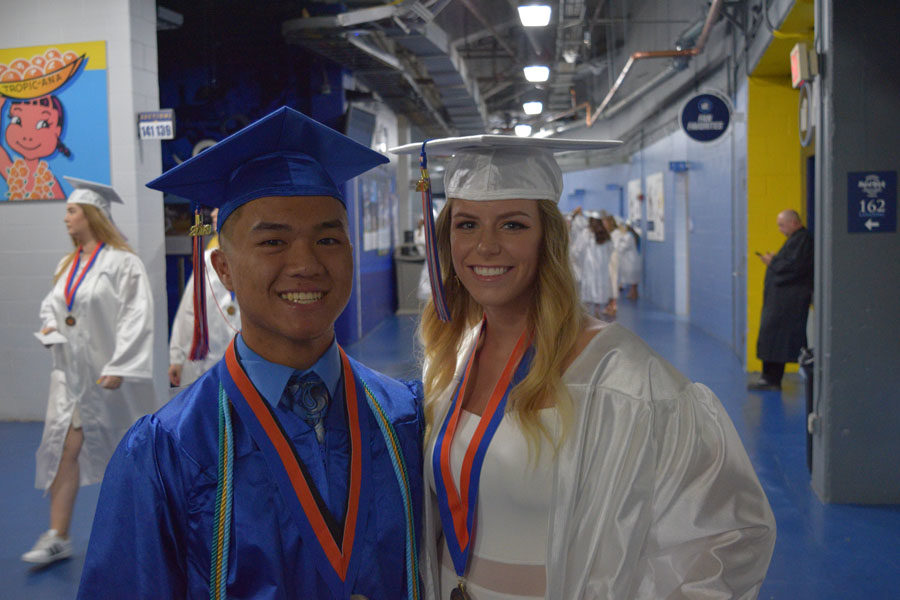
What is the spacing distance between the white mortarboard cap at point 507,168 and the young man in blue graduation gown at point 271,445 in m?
0.40

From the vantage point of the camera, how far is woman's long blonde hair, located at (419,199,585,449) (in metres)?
1.71

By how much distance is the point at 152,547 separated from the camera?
127cm

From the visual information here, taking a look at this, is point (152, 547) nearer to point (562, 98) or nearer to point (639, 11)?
point (639, 11)

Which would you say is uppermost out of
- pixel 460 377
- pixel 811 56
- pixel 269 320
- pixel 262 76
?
pixel 262 76

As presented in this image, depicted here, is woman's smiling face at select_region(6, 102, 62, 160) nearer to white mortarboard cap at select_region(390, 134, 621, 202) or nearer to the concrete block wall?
the concrete block wall

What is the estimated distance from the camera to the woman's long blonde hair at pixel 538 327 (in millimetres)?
1707

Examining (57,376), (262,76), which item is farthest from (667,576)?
(262,76)

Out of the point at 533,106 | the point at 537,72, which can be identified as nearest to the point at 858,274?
the point at 537,72

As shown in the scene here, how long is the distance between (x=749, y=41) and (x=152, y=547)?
8503 mm

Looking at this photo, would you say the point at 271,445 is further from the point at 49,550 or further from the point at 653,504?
the point at 49,550

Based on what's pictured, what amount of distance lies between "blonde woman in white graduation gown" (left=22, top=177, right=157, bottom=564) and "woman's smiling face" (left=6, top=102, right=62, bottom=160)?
8.46 feet

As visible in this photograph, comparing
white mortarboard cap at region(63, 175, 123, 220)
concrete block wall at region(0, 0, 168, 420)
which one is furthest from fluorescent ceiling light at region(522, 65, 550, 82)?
white mortarboard cap at region(63, 175, 123, 220)

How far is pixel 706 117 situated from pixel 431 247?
8222 millimetres

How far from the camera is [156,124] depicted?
6.02 meters
